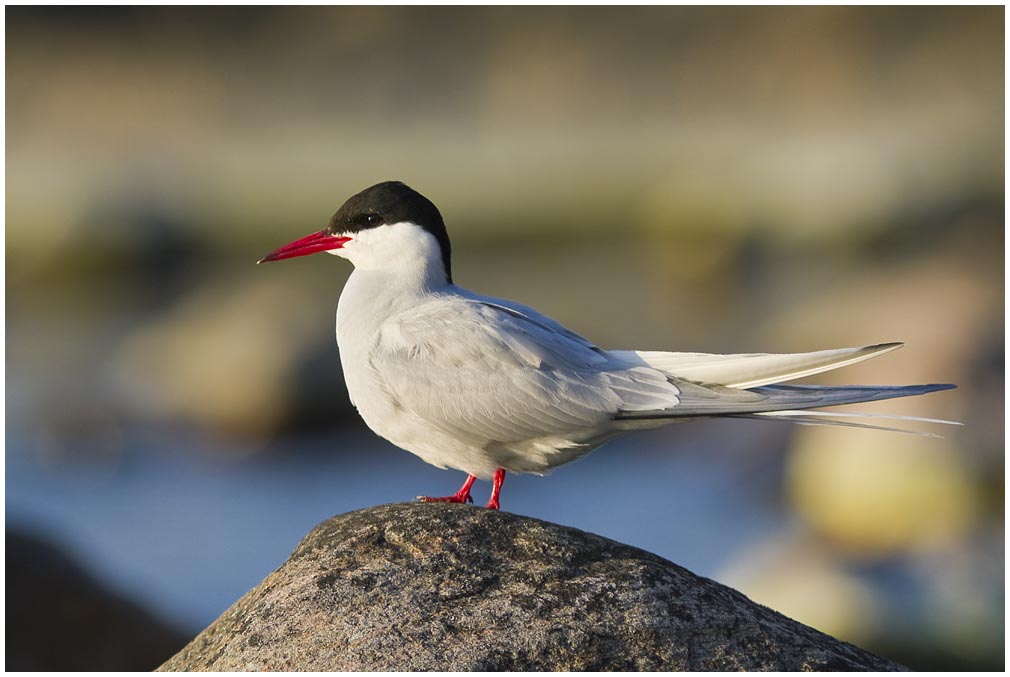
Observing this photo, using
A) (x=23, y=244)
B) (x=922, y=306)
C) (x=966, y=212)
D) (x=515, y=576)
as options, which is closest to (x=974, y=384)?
(x=922, y=306)

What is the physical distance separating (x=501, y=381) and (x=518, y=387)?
0.07m

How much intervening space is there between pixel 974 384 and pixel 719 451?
224cm

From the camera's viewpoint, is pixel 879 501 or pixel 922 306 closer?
pixel 879 501

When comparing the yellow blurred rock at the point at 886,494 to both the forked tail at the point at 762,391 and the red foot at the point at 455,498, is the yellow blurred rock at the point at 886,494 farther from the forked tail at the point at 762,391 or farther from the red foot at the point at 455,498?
the red foot at the point at 455,498

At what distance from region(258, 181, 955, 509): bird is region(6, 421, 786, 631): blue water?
4.13 m

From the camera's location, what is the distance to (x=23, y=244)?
20500 mm

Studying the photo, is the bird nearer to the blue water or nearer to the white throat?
the white throat

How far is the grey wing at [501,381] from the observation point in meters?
4.41

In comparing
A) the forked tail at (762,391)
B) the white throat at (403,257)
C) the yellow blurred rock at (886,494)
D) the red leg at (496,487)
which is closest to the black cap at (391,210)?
the white throat at (403,257)

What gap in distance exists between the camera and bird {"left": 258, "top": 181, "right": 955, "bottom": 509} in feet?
14.1

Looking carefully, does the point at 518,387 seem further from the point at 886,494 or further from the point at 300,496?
the point at 300,496

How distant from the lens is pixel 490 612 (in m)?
3.61

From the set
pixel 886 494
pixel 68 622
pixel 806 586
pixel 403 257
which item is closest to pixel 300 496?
pixel 68 622

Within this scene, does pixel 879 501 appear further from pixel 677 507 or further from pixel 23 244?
pixel 23 244
